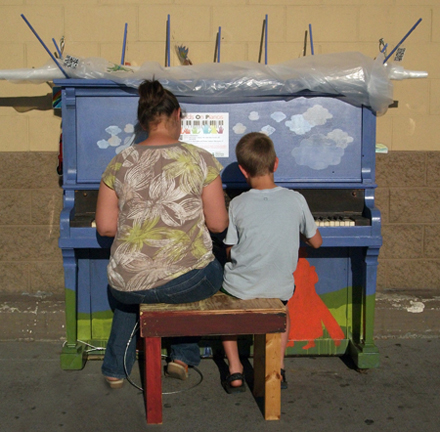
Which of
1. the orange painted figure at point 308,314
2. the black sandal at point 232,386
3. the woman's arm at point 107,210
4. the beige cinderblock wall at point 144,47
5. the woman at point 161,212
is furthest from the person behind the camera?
the beige cinderblock wall at point 144,47

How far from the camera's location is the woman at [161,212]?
9.50 ft

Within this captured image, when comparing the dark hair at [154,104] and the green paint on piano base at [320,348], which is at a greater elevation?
the dark hair at [154,104]

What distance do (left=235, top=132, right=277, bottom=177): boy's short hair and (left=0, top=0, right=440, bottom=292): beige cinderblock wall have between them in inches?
72.2

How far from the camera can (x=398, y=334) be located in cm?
432

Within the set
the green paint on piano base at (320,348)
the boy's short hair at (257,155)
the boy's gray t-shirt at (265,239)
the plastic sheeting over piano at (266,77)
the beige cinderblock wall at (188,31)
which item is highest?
the beige cinderblock wall at (188,31)

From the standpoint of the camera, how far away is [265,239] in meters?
3.03

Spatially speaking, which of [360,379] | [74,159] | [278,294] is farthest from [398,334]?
[74,159]

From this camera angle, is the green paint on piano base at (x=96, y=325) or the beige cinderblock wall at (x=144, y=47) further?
the beige cinderblock wall at (x=144, y=47)

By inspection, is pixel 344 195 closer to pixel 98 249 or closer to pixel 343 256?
pixel 343 256

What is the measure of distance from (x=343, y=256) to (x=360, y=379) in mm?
754

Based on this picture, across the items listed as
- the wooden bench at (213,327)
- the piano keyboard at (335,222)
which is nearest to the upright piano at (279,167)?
the piano keyboard at (335,222)

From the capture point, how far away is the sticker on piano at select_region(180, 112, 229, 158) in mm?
3672

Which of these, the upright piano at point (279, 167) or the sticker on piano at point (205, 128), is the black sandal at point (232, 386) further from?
the sticker on piano at point (205, 128)

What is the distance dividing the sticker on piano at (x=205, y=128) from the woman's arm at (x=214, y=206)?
0.72 meters
